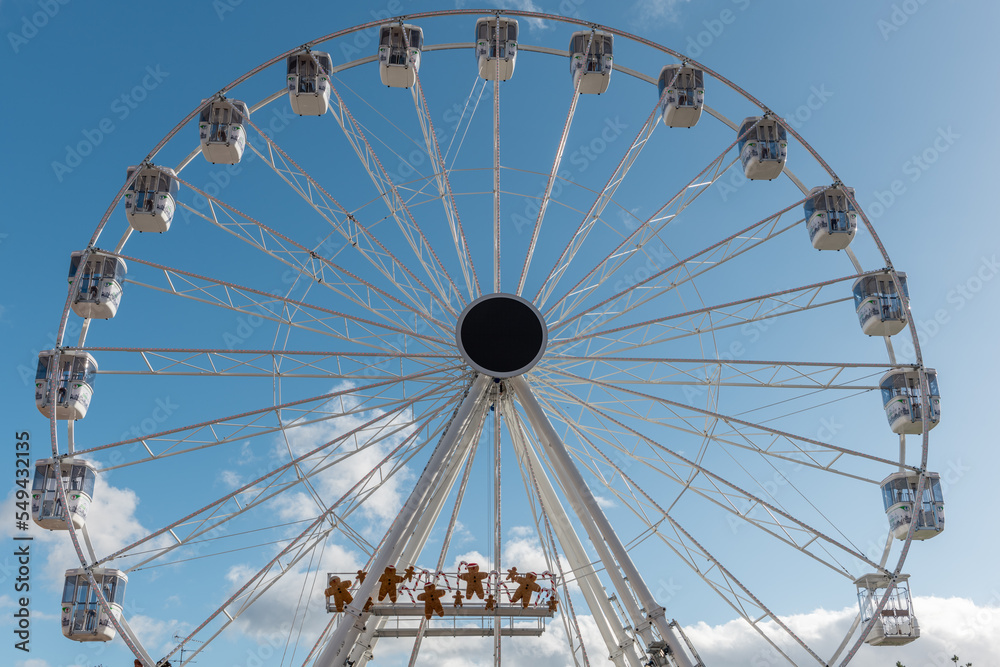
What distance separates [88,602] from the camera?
1919 cm

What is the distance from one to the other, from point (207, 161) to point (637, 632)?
1498 cm

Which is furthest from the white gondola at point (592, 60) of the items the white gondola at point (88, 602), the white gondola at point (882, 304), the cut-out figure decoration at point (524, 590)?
the white gondola at point (88, 602)

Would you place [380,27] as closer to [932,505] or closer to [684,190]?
[684,190]

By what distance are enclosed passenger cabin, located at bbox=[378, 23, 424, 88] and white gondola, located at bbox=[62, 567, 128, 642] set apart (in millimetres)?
13062

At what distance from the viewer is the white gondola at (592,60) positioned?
2367 centimetres

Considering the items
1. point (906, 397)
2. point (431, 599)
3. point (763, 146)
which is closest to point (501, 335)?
point (431, 599)

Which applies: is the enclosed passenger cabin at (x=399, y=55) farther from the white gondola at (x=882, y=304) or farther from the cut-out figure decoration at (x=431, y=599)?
the cut-out figure decoration at (x=431, y=599)

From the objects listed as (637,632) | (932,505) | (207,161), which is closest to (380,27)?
(207,161)

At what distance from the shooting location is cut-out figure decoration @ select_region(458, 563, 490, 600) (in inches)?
700

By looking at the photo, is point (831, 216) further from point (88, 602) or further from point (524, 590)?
point (88, 602)

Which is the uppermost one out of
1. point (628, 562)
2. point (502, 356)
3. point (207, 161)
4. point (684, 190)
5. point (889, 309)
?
point (207, 161)

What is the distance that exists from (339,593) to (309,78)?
12.5 metres

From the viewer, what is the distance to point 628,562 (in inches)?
682

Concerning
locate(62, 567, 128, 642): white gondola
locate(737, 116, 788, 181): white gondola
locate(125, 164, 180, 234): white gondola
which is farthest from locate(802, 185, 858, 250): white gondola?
locate(62, 567, 128, 642): white gondola
